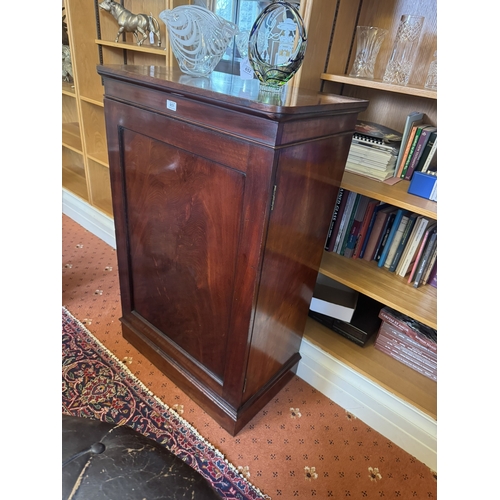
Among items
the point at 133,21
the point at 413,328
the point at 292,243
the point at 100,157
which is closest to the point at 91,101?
the point at 100,157

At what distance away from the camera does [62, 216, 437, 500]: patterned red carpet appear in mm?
1210

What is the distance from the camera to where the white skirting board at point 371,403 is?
1.30 metres

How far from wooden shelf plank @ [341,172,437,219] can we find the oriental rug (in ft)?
3.32

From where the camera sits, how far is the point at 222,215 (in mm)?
1010

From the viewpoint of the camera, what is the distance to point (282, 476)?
1219 mm

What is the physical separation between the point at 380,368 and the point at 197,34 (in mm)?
1331

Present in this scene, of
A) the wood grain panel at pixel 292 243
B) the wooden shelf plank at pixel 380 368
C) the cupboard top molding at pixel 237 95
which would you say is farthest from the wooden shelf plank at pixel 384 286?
the cupboard top molding at pixel 237 95

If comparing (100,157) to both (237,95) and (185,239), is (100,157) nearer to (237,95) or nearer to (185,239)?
(185,239)

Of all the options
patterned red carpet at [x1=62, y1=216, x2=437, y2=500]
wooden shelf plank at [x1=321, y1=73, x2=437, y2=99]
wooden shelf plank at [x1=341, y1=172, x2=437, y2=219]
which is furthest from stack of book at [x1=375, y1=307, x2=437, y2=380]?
wooden shelf plank at [x1=321, y1=73, x2=437, y2=99]

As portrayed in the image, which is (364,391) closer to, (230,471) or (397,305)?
(397,305)

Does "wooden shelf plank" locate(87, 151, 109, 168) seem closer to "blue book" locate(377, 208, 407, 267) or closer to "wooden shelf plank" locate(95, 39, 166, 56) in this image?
"wooden shelf plank" locate(95, 39, 166, 56)

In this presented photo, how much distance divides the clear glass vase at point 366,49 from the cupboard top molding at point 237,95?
0.30 meters
